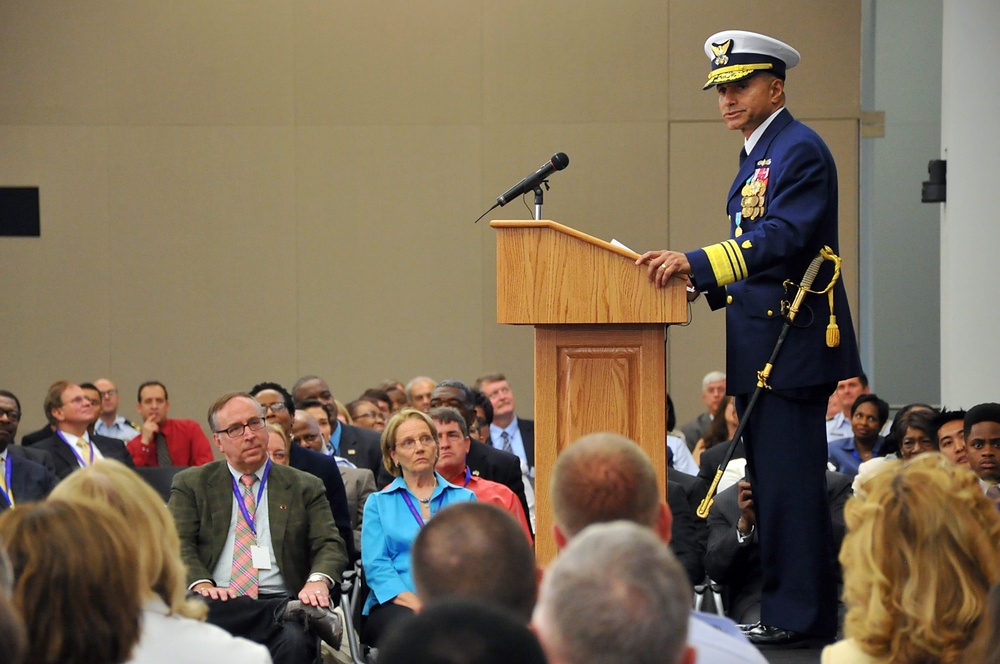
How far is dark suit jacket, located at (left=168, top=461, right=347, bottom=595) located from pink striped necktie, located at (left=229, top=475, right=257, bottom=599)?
0.05 metres

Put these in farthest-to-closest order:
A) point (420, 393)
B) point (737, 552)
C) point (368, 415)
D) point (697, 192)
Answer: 1. point (697, 192)
2. point (420, 393)
3. point (368, 415)
4. point (737, 552)

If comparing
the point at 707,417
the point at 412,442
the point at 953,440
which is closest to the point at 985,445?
the point at 953,440

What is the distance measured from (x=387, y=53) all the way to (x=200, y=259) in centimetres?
210

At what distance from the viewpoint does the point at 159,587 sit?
2.08 meters

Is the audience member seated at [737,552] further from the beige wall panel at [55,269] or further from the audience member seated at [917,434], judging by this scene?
the beige wall panel at [55,269]

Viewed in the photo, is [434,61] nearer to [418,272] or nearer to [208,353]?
[418,272]

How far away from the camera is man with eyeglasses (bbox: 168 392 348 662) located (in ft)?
13.5

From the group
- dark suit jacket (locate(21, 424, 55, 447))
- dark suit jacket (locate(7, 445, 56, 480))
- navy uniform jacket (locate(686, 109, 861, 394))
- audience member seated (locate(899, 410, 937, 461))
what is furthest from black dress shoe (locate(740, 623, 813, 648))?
dark suit jacket (locate(21, 424, 55, 447))

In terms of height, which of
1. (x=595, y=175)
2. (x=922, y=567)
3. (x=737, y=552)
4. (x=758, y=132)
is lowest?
(x=737, y=552)

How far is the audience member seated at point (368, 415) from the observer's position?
24.6ft

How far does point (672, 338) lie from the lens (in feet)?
31.8

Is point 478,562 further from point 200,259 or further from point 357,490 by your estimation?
point 200,259

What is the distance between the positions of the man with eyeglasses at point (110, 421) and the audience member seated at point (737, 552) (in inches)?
202

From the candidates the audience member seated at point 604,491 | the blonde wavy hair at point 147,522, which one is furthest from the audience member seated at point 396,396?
the audience member seated at point 604,491
